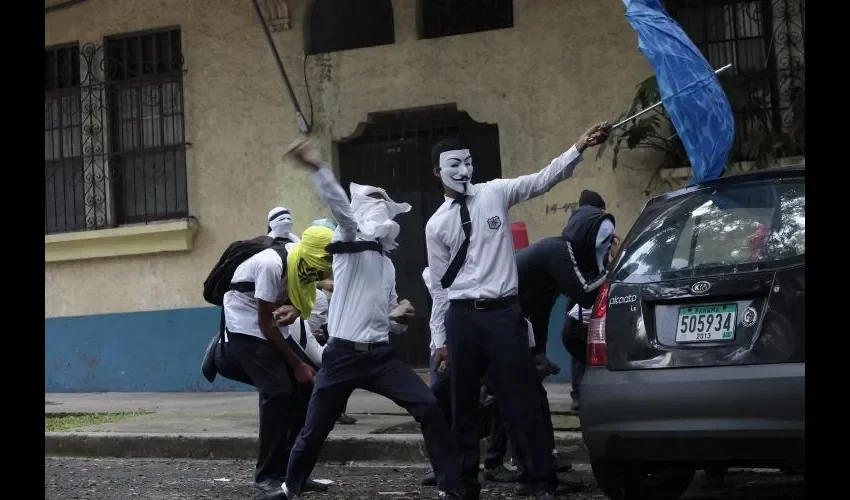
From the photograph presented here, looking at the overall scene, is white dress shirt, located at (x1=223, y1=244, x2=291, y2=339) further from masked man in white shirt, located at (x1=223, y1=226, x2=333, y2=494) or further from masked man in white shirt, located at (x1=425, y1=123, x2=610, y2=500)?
A: masked man in white shirt, located at (x1=425, y1=123, x2=610, y2=500)

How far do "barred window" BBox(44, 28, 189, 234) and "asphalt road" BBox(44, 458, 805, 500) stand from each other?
15.2 feet

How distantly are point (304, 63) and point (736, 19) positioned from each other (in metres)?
4.39

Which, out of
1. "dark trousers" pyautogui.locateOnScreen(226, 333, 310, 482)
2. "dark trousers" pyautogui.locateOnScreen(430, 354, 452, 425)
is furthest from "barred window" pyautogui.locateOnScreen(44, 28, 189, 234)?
"dark trousers" pyautogui.locateOnScreen(430, 354, 452, 425)

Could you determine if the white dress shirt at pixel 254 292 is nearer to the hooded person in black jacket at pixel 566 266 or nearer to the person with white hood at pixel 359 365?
the person with white hood at pixel 359 365

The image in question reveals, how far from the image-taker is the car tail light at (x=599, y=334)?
19.0 feet

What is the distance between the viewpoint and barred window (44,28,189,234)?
13609 mm

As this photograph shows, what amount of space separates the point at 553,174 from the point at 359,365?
4.69ft

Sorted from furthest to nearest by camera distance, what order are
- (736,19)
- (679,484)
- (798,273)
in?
(736,19)
(679,484)
(798,273)

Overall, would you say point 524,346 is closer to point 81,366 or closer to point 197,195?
point 197,195

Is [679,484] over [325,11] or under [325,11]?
under

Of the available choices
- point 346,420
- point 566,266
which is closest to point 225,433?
point 346,420

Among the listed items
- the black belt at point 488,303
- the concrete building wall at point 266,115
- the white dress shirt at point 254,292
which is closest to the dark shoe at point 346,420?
the white dress shirt at point 254,292

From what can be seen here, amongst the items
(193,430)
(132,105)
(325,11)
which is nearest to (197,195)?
(132,105)
